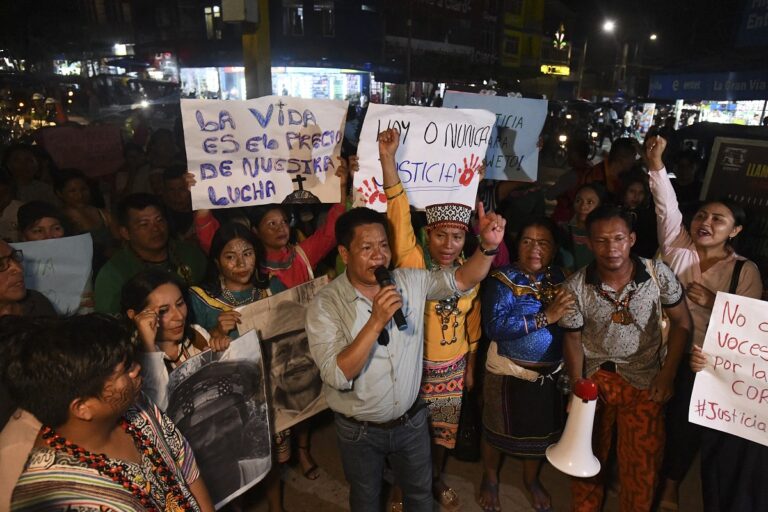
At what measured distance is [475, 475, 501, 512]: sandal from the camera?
3.31 m

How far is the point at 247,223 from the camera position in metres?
3.59

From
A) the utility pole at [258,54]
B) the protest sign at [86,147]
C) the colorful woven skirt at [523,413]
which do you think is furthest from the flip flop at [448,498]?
the protest sign at [86,147]

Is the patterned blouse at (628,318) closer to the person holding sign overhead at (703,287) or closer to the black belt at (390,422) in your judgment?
the person holding sign overhead at (703,287)

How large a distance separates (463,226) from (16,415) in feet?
7.46

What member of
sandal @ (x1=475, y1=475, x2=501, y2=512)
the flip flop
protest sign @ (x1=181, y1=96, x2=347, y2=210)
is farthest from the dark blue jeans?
protest sign @ (x1=181, y1=96, x2=347, y2=210)

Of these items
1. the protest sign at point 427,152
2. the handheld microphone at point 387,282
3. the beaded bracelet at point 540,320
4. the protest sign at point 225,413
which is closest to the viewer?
the handheld microphone at point 387,282

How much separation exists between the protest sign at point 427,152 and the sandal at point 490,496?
1920 millimetres

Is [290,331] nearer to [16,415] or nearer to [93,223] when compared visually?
[16,415]

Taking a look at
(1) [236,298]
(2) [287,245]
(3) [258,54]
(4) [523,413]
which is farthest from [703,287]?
(3) [258,54]

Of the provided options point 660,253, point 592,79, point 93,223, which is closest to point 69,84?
point 93,223

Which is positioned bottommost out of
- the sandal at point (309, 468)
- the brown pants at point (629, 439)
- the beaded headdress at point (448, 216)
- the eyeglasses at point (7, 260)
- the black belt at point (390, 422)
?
the sandal at point (309, 468)

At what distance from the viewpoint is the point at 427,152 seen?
353cm

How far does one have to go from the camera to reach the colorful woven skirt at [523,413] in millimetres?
3008

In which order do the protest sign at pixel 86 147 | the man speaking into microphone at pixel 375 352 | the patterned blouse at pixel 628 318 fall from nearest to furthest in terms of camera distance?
the man speaking into microphone at pixel 375 352 → the patterned blouse at pixel 628 318 → the protest sign at pixel 86 147
